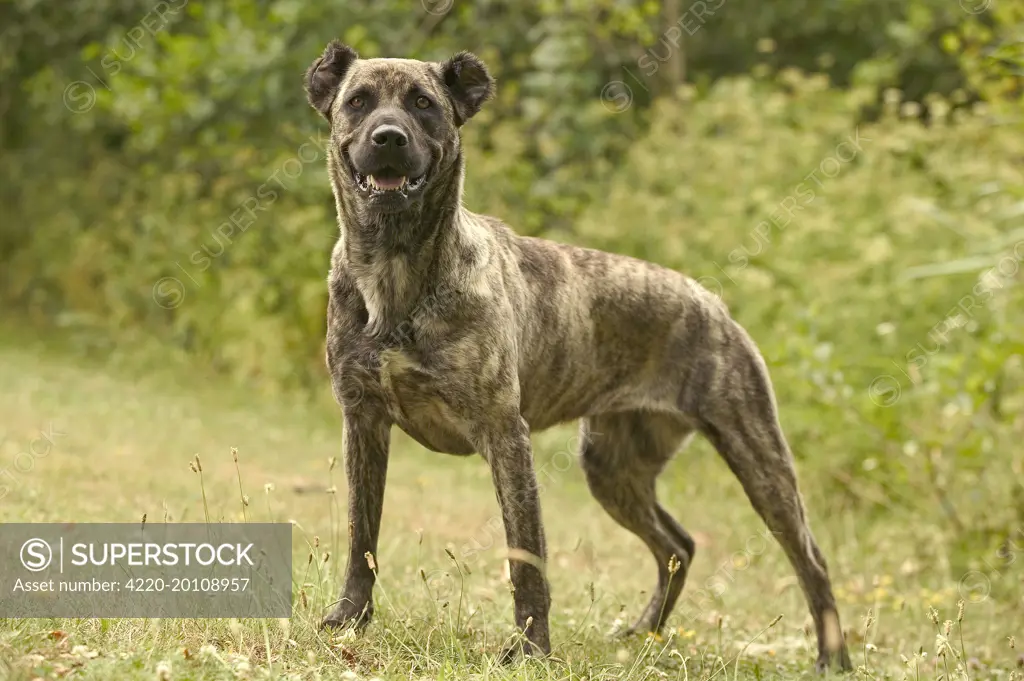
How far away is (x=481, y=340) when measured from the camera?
4.34 metres

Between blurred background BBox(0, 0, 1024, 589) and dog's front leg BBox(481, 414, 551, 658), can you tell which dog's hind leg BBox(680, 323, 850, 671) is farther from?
blurred background BBox(0, 0, 1024, 589)

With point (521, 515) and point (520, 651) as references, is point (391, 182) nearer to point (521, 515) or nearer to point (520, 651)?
point (521, 515)

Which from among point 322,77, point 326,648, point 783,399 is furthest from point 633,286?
point 783,399

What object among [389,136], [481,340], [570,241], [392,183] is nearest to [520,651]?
[481,340]

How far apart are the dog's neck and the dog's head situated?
2.3 inches

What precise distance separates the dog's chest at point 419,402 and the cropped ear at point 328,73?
1053 millimetres

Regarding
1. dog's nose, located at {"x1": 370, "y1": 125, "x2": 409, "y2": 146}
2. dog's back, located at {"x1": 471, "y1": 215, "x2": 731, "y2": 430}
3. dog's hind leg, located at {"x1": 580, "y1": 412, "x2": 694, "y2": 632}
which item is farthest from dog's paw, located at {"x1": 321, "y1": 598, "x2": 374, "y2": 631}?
dog's nose, located at {"x1": 370, "y1": 125, "x2": 409, "y2": 146}

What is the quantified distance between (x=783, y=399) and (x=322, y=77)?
5102 millimetres

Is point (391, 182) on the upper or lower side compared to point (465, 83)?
lower

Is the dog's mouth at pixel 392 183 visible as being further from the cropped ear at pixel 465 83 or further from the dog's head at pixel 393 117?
the cropped ear at pixel 465 83

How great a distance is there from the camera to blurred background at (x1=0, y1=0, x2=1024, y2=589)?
7.75m

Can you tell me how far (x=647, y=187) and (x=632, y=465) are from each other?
577 centimetres

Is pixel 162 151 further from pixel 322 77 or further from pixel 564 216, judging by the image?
pixel 322 77

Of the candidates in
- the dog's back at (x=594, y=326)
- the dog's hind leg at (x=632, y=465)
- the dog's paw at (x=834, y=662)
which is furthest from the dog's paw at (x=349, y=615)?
the dog's paw at (x=834, y=662)
